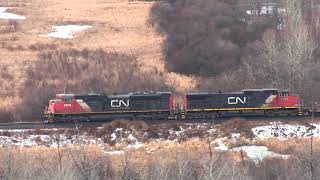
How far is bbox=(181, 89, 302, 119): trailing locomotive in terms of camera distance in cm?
3856

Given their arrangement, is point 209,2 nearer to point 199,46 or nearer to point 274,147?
point 199,46

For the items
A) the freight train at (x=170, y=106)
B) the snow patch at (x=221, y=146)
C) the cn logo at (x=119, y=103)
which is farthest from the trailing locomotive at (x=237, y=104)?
the snow patch at (x=221, y=146)

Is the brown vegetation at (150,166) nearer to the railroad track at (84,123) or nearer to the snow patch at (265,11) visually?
the railroad track at (84,123)

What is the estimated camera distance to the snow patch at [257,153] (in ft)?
99.1

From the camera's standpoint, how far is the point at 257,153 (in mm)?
31672

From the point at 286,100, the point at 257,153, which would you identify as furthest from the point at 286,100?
the point at 257,153

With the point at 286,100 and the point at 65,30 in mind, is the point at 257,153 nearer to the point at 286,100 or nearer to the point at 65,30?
the point at 286,100

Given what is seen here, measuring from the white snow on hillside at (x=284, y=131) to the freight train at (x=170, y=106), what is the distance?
10.6 ft

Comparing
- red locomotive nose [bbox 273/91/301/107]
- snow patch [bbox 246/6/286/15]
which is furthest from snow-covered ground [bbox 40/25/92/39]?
red locomotive nose [bbox 273/91/301/107]

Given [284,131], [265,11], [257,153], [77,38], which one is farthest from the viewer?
[77,38]

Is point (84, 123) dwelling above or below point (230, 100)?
below

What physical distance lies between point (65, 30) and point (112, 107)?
2763 cm

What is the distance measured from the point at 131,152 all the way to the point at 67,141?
14.9 feet

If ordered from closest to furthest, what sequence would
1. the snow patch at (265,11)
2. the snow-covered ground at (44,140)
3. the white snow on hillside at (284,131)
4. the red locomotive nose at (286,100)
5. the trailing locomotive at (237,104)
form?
the snow-covered ground at (44,140), the white snow on hillside at (284,131), the red locomotive nose at (286,100), the trailing locomotive at (237,104), the snow patch at (265,11)
